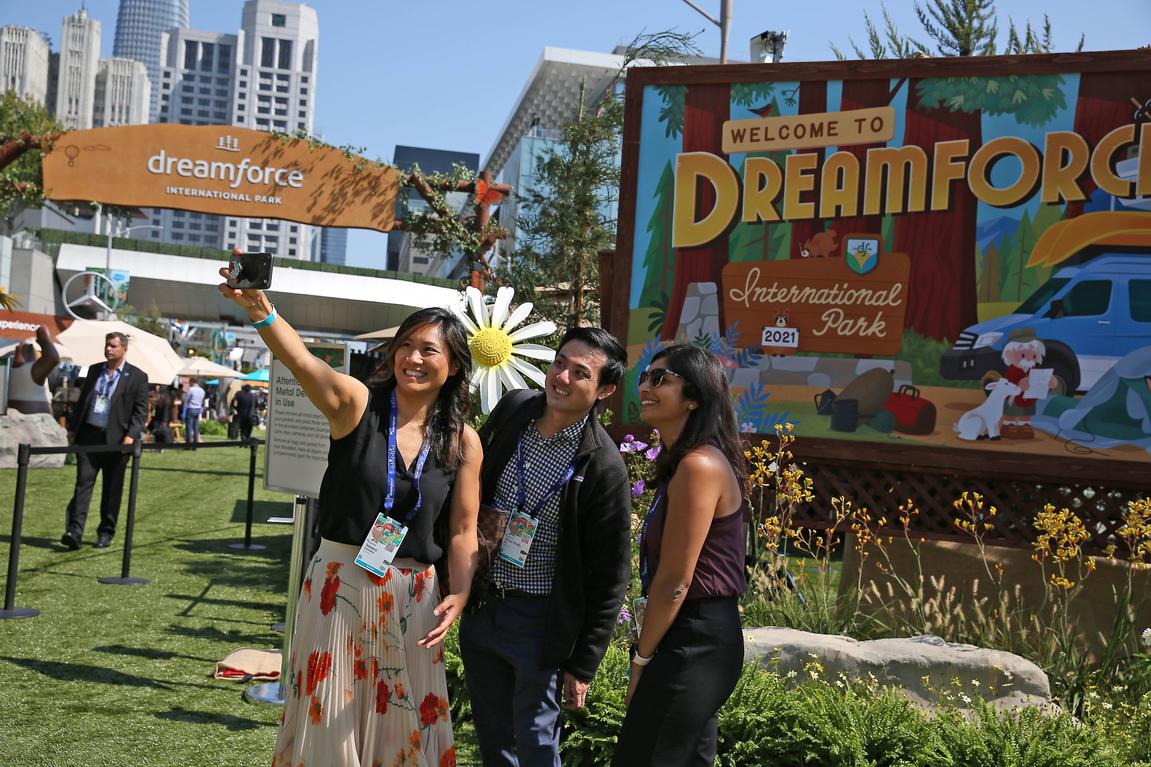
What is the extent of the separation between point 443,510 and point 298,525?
9.23 feet

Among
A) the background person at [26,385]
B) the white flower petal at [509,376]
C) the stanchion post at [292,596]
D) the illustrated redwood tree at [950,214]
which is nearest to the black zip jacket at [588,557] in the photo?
the white flower petal at [509,376]

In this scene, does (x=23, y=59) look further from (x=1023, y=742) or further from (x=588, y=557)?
(x=1023, y=742)

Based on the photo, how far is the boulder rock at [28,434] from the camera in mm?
16812

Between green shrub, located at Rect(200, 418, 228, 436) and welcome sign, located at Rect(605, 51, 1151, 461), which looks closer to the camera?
welcome sign, located at Rect(605, 51, 1151, 461)

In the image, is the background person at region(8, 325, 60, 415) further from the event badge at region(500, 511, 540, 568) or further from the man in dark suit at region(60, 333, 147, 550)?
the event badge at region(500, 511, 540, 568)

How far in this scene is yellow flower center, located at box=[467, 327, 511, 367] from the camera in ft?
14.6

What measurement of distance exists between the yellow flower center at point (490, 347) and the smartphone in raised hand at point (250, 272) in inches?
71.3

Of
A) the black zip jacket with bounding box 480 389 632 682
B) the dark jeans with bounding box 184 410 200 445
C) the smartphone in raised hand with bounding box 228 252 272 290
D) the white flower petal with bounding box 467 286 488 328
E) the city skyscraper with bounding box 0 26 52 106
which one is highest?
the city skyscraper with bounding box 0 26 52 106

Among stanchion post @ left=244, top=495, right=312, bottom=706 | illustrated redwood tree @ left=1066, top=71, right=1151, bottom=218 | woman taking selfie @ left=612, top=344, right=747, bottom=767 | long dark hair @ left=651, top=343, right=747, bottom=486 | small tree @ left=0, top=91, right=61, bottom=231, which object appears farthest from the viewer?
small tree @ left=0, top=91, right=61, bottom=231

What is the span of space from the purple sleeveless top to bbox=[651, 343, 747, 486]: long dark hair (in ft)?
0.32

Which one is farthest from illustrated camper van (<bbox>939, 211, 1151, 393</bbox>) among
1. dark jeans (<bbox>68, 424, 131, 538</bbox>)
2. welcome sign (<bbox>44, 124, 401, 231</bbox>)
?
dark jeans (<bbox>68, 424, 131, 538</bbox>)

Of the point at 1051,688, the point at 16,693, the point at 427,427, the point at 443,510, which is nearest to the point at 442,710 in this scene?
the point at 443,510

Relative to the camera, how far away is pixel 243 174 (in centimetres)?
833

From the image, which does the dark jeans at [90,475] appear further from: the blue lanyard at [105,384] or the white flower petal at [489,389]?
the white flower petal at [489,389]
